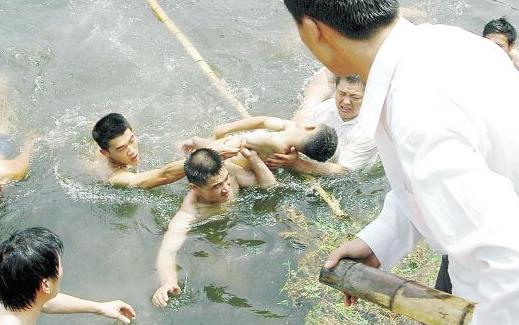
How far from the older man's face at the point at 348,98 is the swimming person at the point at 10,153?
2.81 meters

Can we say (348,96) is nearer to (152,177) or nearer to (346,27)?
(152,177)

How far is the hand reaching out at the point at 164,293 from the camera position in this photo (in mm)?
4191

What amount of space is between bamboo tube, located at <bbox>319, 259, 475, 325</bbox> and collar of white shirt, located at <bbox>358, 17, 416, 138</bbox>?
57cm

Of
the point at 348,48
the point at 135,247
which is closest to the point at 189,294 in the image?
the point at 135,247

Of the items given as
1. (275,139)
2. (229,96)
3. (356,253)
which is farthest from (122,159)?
(356,253)

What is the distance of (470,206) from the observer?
1.41 metres

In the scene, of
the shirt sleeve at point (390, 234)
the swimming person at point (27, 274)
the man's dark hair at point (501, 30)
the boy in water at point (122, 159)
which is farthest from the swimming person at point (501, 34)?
the swimming person at point (27, 274)

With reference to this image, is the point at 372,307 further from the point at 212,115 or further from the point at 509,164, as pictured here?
the point at 212,115

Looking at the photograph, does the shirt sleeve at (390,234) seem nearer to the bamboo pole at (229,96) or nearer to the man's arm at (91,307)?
the man's arm at (91,307)

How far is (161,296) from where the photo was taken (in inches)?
165

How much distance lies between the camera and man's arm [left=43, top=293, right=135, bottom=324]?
3.59 m

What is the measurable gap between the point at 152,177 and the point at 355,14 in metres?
3.80

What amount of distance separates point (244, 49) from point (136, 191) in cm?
293

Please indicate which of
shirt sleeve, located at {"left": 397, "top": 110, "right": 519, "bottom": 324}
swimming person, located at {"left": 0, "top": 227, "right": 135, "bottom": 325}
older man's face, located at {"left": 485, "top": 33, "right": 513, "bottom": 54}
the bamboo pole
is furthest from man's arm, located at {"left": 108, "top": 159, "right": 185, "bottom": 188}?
shirt sleeve, located at {"left": 397, "top": 110, "right": 519, "bottom": 324}
